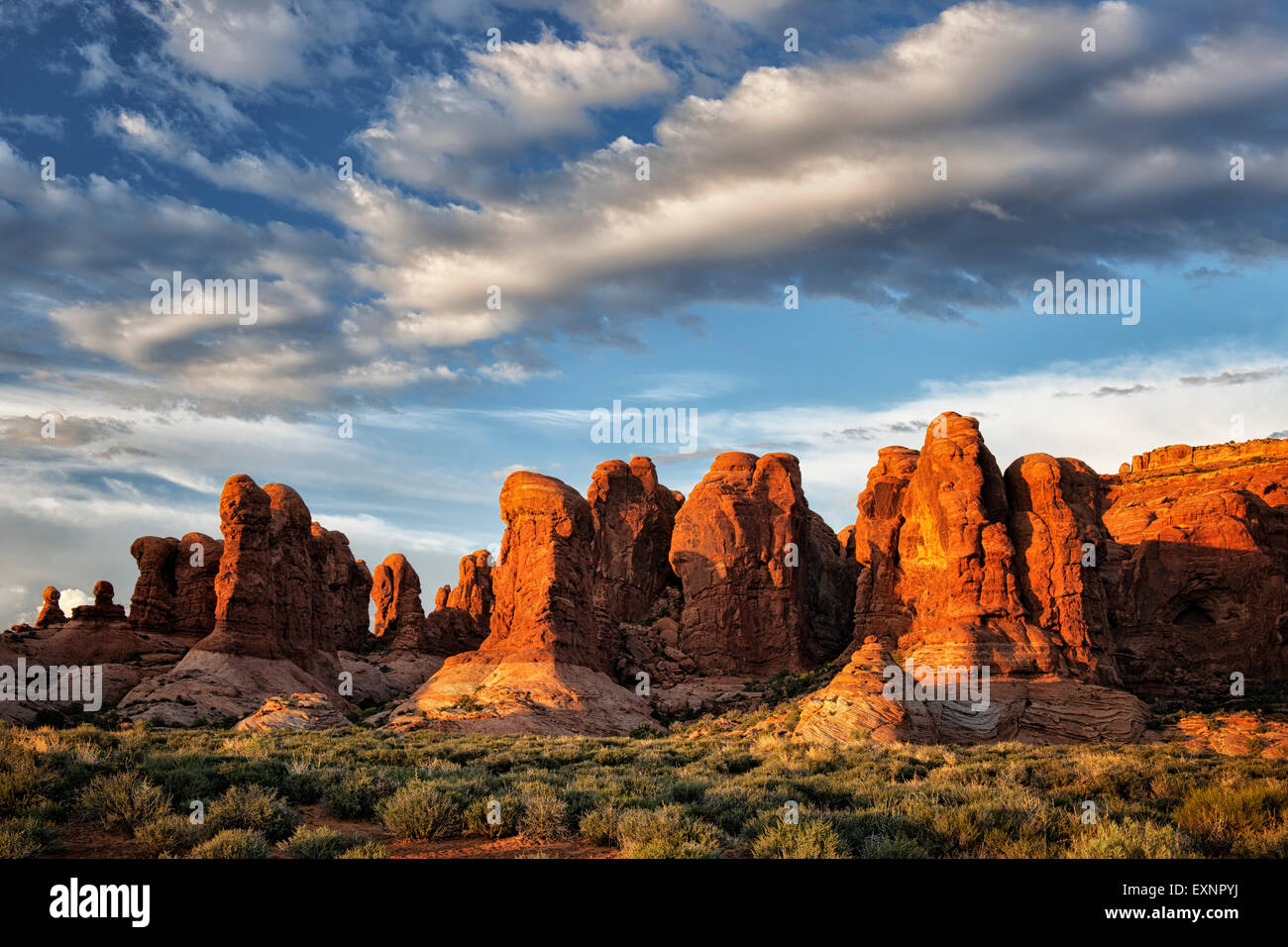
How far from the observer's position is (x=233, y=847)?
1021 cm

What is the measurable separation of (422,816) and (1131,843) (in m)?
8.95

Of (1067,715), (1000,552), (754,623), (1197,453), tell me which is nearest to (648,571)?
(754,623)

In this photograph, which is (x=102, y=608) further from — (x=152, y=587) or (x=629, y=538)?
(x=629, y=538)

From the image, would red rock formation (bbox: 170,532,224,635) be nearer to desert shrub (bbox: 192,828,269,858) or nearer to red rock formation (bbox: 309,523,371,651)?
red rock formation (bbox: 309,523,371,651)

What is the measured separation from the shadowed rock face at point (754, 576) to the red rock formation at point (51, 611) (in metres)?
40.7

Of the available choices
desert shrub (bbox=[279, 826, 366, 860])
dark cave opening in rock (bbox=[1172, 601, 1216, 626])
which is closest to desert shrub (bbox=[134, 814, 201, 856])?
desert shrub (bbox=[279, 826, 366, 860])

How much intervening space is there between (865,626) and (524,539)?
20.1 metres

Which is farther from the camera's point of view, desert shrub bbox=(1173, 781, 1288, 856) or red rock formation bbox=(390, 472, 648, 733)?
red rock formation bbox=(390, 472, 648, 733)

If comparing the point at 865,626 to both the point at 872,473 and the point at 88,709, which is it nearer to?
the point at 872,473

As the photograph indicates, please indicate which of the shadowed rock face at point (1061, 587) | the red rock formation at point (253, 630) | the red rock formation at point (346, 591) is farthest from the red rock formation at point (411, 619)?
the shadowed rock face at point (1061, 587)

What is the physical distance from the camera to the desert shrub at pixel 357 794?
13820 mm

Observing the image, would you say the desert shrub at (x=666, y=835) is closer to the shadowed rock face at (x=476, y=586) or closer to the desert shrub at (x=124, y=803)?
the desert shrub at (x=124, y=803)

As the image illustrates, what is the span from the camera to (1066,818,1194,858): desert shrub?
412 inches

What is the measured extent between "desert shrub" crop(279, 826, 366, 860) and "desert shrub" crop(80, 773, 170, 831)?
2.11 meters
